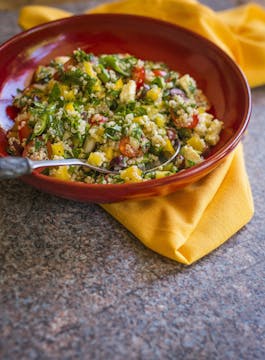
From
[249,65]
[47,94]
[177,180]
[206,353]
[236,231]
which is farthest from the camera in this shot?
[249,65]

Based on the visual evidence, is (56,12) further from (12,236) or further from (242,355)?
(242,355)

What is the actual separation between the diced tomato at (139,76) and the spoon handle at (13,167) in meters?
0.52

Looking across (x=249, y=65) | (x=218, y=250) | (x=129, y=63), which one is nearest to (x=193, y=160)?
(x=218, y=250)

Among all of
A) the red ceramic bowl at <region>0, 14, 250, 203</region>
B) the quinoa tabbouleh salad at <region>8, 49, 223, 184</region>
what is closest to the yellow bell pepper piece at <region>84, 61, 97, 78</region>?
the quinoa tabbouleh salad at <region>8, 49, 223, 184</region>

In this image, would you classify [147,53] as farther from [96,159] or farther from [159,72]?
[96,159]

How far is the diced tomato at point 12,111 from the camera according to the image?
1.43 metres

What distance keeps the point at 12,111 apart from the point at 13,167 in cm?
44

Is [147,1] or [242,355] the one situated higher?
[147,1]

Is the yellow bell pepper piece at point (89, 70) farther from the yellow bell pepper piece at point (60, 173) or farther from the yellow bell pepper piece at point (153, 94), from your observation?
the yellow bell pepper piece at point (60, 173)

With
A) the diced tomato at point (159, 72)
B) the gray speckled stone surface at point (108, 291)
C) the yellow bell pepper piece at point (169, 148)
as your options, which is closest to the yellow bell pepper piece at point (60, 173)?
the gray speckled stone surface at point (108, 291)

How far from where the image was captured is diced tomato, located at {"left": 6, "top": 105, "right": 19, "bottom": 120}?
4.69ft

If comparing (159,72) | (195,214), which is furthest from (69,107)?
(195,214)

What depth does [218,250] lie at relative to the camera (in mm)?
1278

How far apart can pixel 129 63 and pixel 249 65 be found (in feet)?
1.67
